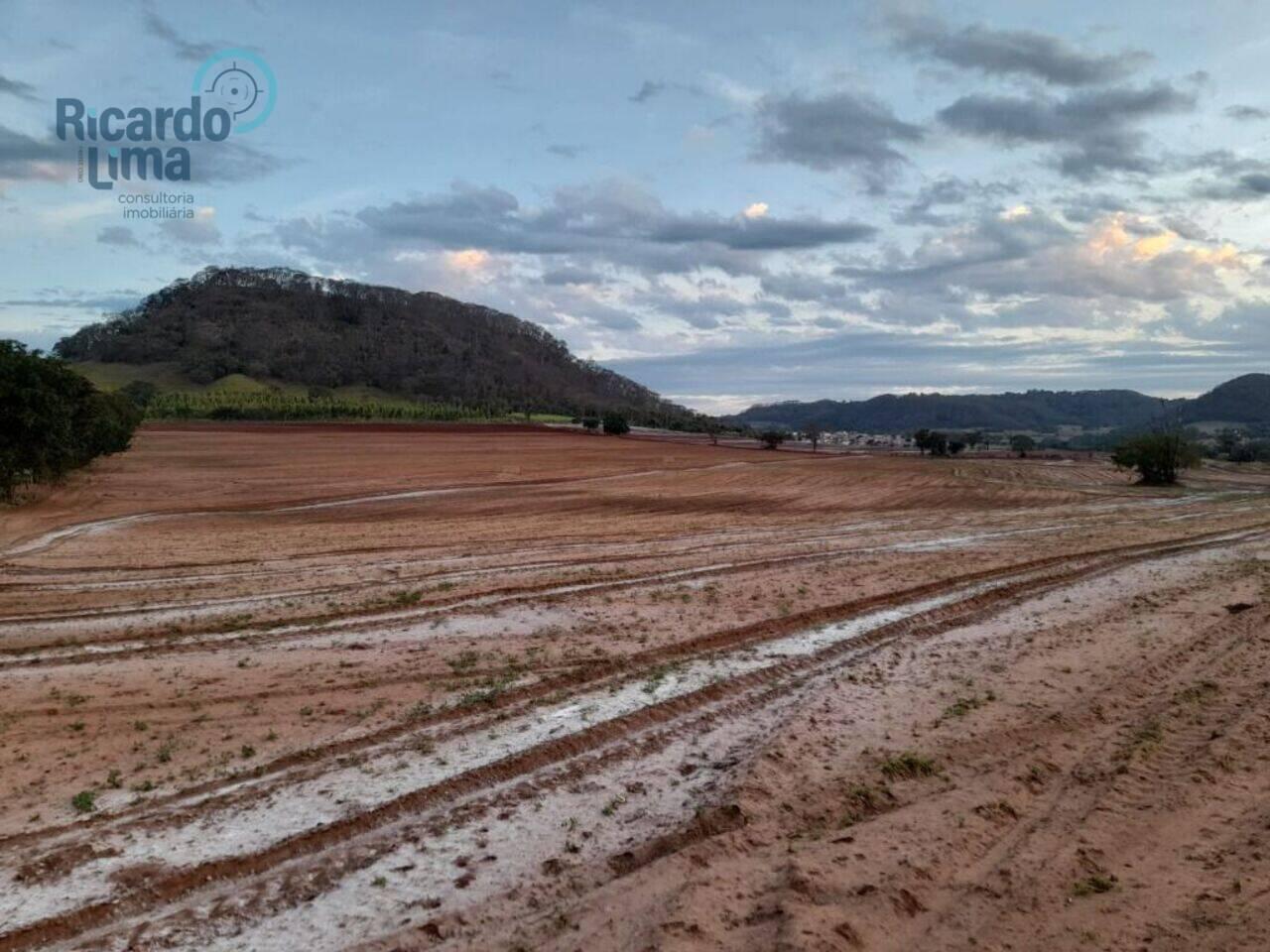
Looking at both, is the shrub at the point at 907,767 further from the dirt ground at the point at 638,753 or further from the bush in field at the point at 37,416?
the bush in field at the point at 37,416

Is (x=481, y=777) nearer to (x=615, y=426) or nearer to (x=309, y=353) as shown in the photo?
(x=615, y=426)

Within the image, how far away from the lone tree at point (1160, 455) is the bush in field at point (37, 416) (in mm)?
49655

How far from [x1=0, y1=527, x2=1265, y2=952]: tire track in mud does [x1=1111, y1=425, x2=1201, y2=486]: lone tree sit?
40587 mm

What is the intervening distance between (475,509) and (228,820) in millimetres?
26011

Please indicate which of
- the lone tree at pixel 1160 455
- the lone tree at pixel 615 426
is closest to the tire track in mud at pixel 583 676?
the lone tree at pixel 1160 455

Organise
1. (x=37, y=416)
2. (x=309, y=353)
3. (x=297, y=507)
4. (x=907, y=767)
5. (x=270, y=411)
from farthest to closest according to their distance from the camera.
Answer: (x=309, y=353), (x=270, y=411), (x=297, y=507), (x=37, y=416), (x=907, y=767)

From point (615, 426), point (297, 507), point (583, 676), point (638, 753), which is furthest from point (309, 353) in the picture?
point (638, 753)

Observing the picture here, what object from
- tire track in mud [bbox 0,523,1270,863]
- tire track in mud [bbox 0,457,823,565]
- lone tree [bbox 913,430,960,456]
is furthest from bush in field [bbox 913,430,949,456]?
tire track in mud [bbox 0,523,1270,863]

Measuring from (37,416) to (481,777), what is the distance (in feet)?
97.2

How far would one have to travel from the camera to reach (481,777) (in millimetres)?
6980

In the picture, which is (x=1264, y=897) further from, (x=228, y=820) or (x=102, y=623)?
(x=102, y=623)

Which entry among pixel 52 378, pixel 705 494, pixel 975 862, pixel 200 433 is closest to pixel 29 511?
pixel 52 378

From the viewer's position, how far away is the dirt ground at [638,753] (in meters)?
5.08

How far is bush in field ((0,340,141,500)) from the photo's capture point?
29453mm
